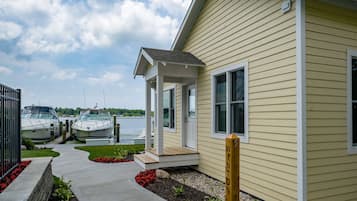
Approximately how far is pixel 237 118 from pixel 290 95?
169 centimetres

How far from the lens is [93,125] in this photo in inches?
742

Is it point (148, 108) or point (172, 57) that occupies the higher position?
point (172, 57)

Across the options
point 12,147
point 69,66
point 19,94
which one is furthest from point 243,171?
point 69,66

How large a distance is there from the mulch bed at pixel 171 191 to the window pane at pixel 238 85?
230cm

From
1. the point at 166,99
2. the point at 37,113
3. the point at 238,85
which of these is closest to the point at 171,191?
the point at 238,85

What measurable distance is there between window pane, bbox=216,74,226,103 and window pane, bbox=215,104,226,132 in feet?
0.60

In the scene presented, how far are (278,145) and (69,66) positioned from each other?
18.5 m

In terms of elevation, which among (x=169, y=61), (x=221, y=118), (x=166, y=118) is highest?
(x=169, y=61)

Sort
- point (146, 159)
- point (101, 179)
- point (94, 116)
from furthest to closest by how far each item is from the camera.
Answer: point (94, 116)
point (146, 159)
point (101, 179)

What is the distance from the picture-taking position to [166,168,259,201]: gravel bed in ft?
17.8

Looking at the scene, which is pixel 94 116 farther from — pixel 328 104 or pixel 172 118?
pixel 328 104

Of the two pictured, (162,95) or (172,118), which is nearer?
(162,95)

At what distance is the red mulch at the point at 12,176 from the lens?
371cm

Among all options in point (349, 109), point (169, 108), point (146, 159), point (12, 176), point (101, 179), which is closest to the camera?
point (12, 176)
